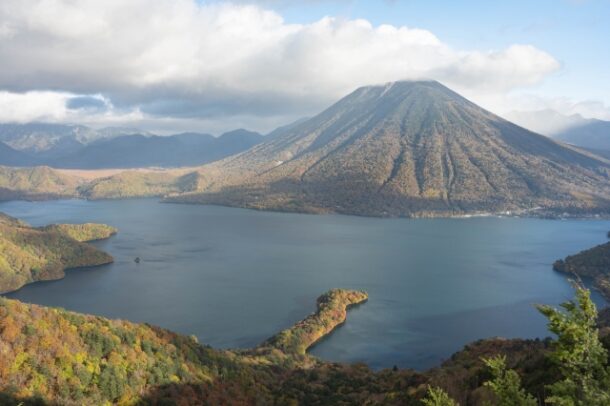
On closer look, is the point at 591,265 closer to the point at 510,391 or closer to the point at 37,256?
the point at 510,391

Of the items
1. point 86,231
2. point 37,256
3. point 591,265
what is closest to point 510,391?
point 591,265

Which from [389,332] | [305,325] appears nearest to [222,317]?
[305,325]

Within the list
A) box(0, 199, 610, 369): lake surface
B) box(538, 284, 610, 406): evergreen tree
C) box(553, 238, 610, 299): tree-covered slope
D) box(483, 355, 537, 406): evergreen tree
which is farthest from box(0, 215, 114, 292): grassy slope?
box(538, 284, 610, 406): evergreen tree

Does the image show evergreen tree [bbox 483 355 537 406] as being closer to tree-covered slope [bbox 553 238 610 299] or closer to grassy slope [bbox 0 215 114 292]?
tree-covered slope [bbox 553 238 610 299]

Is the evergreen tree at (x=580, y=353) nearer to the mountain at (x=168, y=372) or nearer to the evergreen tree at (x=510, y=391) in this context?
the evergreen tree at (x=510, y=391)

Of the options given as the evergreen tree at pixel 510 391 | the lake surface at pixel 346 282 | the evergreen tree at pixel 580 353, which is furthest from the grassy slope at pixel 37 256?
the evergreen tree at pixel 580 353

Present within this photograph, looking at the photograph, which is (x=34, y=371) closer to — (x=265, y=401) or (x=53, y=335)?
(x=53, y=335)

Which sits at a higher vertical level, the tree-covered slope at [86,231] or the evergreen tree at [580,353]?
the evergreen tree at [580,353]
